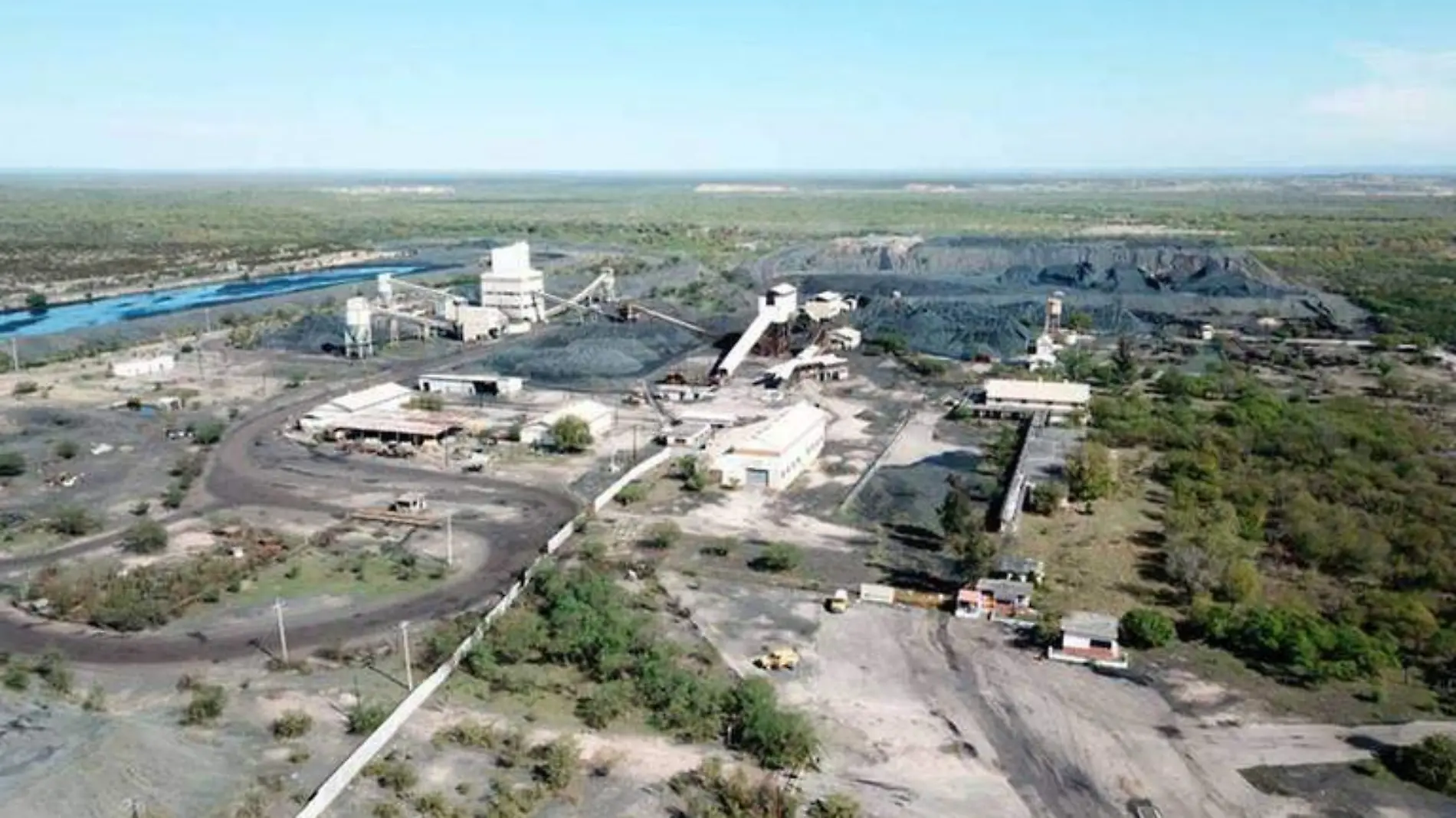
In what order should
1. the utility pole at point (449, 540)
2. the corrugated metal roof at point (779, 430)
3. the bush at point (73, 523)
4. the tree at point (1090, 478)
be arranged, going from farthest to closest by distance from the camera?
1. the corrugated metal roof at point (779, 430)
2. the tree at point (1090, 478)
3. the bush at point (73, 523)
4. the utility pole at point (449, 540)

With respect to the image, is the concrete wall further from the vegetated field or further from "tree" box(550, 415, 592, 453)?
the vegetated field

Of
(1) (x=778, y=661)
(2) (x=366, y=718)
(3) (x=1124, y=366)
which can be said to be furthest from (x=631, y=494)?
(3) (x=1124, y=366)

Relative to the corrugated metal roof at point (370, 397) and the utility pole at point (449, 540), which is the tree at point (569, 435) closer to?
the utility pole at point (449, 540)

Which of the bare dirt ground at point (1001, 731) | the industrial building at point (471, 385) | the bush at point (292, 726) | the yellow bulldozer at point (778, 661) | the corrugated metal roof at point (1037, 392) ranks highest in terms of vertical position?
the corrugated metal roof at point (1037, 392)

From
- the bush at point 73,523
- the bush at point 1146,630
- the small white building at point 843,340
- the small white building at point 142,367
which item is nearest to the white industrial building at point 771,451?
the bush at point 1146,630

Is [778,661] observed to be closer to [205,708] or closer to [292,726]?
[292,726]

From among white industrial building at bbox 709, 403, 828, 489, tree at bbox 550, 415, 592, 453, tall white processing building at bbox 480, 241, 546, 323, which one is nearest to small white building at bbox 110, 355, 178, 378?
tall white processing building at bbox 480, 241, 546, 323

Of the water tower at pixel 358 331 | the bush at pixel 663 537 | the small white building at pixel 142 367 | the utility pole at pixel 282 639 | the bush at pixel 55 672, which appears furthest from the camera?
the water tower at pixel 358 331
